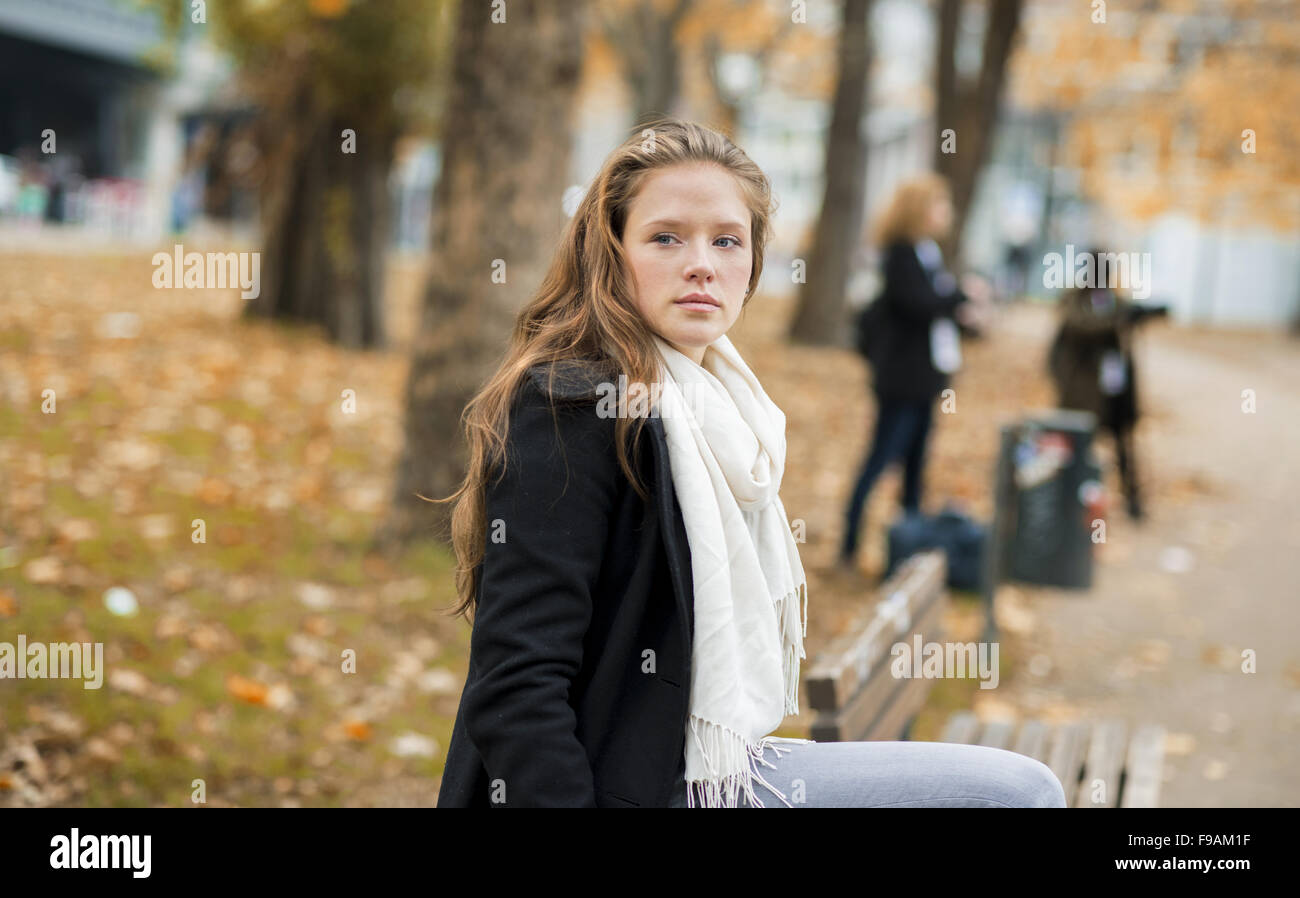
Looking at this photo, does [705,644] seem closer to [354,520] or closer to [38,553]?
[38,553]

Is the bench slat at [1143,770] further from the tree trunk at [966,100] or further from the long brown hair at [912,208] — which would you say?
the tree trunk at [966,100]

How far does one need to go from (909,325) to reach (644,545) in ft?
18.2

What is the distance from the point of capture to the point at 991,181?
140 feet

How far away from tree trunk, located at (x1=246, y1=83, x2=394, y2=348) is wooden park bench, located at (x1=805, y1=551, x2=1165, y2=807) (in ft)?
31.6

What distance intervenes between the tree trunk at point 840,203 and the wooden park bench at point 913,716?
13.0m

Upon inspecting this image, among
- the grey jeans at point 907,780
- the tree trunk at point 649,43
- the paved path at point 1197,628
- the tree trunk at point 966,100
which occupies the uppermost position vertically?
the tree trunk at point 649,43

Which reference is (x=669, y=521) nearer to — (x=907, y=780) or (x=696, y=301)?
(x=696, y=301)

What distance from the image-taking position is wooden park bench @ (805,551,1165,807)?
3090mm

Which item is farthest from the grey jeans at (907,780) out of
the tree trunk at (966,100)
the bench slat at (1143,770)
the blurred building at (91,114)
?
the blurred building at (91,114)

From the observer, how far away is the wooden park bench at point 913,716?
3.09 m

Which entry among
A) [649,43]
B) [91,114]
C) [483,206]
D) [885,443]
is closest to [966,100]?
[649,43]

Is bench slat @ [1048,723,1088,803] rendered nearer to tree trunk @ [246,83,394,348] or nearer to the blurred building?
tree trunk @ [246,83,394,348]

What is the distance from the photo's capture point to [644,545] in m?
2.01
